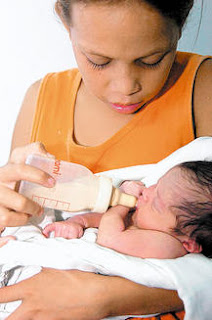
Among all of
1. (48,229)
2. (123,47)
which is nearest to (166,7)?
(123,47)

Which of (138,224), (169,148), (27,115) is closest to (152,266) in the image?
(138,224)

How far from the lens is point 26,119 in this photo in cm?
133

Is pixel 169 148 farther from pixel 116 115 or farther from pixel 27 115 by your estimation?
pixel 27 115

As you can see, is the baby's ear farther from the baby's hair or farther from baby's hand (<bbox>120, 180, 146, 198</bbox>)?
baby's hand (<bbox>120, 180, 146, 198</bbox>)

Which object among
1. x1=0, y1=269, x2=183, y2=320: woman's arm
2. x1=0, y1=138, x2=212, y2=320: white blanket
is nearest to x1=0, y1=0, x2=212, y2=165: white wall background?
x1=0, y1=138, x2=212, y2=320: white blanket

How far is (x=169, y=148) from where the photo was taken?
1230mm

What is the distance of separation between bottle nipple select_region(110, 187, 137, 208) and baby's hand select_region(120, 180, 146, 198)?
18 centimetres

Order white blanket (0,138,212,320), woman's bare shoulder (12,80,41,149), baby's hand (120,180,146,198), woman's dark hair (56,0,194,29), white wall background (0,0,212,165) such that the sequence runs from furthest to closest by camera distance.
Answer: white wall background (0,0,212,165) → woman's bare shoulder (12,80,41,149) → baby's hand (120,180,146,198) → white blanket (0,138,212,320) → woman's dark hair (56,0,194,29)

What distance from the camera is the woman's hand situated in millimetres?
796

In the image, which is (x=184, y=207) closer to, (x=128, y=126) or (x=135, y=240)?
(x=135, y=240)

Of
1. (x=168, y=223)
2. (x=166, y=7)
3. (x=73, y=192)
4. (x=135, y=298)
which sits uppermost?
(x=166, y=7)

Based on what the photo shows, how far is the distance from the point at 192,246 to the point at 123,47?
58 centimetres

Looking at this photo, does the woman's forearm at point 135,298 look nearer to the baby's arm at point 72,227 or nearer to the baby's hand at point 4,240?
the baby's arm at point 72,227

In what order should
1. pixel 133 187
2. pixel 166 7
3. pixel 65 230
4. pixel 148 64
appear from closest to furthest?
1. pixel 166 7
2. pixel 148 64
3. pixel 65 230
4. pixel 133 187
